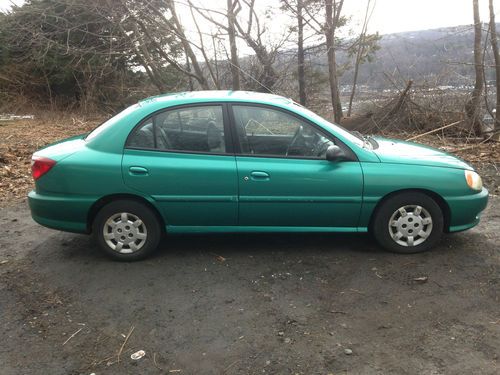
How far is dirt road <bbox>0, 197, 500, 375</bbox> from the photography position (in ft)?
9.73

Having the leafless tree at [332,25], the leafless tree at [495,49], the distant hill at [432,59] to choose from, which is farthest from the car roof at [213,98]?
the leafless tree at [332,25]

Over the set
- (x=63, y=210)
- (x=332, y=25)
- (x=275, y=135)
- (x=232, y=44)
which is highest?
(x=332, y=25)

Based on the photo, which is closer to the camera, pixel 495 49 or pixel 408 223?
pixel 408 223

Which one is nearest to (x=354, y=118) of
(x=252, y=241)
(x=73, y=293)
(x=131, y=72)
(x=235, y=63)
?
(x=235, y=63)

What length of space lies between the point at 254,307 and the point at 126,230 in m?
1.48

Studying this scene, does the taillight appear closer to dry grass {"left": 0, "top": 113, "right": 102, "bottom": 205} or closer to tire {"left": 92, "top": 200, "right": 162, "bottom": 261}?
tire {"left": 92, "top": 200, "right": 162, "bottom": 261}

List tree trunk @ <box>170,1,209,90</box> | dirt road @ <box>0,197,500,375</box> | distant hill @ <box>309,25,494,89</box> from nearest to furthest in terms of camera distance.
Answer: dirt road @ <box>0,197,500,375</box>, distant hill @ <box>309,25,494,89</box>, tree trunk @ <box>170,1,209,90</box>

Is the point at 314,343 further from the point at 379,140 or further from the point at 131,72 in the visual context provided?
the point at 131,72

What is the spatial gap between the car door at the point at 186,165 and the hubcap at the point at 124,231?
0.26 meters

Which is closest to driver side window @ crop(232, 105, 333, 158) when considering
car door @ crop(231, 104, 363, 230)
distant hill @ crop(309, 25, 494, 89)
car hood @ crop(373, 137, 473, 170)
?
car door @ crop(231, 104, 363, 230)

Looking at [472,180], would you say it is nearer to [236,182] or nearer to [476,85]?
[236,182]

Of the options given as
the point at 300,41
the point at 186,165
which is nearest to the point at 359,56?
the point at 300,41

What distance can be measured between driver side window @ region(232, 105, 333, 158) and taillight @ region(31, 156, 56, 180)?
1.73 metres

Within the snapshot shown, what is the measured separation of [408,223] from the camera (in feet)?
14.4
